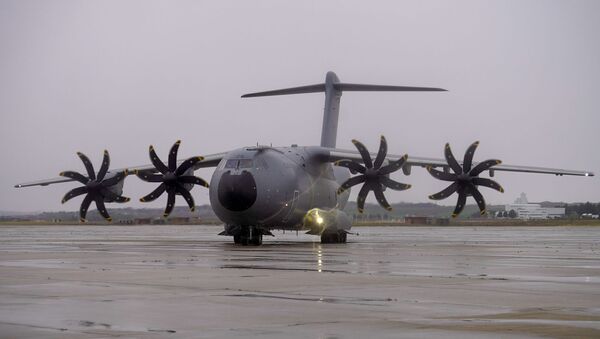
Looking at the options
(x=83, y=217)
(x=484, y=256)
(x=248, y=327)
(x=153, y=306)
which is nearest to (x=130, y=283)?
(x=153, y=306)

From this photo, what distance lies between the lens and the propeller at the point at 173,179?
4175 cm

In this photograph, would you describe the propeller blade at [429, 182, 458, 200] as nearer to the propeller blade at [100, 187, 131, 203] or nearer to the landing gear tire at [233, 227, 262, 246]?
the landing gear tire at [233, 227, 262, 246]

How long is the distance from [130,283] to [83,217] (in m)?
29.2

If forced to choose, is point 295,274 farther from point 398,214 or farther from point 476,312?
point 398,214

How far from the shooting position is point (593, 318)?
11.6m

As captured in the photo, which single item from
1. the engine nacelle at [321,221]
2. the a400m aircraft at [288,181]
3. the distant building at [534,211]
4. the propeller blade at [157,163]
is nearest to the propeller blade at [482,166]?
the a400m aircraft at [288,181]

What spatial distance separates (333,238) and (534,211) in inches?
5034

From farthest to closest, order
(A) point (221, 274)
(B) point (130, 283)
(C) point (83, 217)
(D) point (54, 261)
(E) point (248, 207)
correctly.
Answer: (C) point (83, 217), (E) point (248, 207), (D) point (54, 261), (A) point (221, 274), (B) point (130, 283)

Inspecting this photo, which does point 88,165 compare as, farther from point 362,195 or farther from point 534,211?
point 534,211

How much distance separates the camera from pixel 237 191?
37.2m

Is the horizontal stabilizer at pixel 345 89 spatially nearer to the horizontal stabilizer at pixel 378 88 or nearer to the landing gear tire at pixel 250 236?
the horizontal stabilizer at pixel 378 88

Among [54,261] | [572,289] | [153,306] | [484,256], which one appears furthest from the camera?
[484,256]

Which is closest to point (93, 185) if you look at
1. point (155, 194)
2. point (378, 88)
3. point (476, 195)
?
point (155, 194)

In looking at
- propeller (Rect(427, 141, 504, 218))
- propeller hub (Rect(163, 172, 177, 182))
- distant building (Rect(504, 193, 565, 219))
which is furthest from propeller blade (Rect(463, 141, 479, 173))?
distant building (Rect(504, 193, 565, 219))
